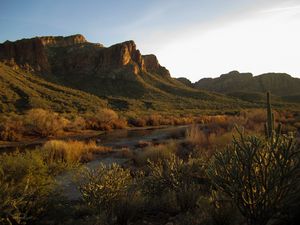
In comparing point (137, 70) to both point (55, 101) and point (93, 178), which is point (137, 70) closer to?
point (55, 101)

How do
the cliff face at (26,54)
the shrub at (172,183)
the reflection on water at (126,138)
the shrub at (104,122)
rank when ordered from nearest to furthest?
the shrub at (172,183) < the reflection on water at (126,138) < the shrub at (104,122) < the cliff face at (26,54)

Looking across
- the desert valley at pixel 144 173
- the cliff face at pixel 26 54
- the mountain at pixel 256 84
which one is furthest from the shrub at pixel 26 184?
the mountain at pixel 256 84

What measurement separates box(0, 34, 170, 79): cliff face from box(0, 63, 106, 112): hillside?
72.7 feet

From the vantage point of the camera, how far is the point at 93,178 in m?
7.18

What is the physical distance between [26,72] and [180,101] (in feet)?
110

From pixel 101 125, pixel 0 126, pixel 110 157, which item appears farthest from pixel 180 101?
pixel 110 157

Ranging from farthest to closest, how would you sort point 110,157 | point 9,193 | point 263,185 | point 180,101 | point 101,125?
1. point 180,101
2. point 101,125
3. point 110,157
4. point 9,193
5. point 263,185

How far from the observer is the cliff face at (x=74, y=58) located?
81.9m

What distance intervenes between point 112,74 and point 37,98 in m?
38.0

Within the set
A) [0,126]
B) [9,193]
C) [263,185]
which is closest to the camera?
[263,185]

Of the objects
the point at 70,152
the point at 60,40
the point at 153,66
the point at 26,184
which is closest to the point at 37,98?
the point at 70,152

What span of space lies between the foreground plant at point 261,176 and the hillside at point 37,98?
3665 centimetres

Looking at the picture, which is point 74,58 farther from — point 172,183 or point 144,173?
point 172,183

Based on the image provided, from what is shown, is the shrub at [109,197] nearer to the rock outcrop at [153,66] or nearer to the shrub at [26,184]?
the shrub at [26,184]
